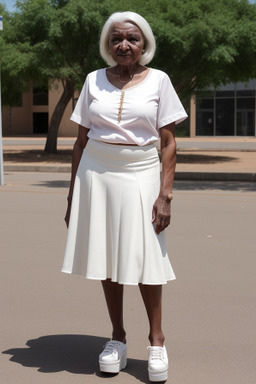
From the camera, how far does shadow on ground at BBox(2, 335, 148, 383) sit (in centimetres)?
435

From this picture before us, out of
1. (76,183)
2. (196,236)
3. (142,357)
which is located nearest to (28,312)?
(142,357)

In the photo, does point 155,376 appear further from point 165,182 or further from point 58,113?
point 58,113

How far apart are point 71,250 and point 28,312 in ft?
5.23

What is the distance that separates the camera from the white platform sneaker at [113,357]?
4.21m

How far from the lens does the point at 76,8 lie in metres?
26.4

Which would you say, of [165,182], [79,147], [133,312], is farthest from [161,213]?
[133,312]

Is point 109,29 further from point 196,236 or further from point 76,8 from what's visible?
point 76,8

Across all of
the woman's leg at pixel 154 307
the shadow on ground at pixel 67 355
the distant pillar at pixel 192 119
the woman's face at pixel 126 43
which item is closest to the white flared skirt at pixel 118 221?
the woman's leg at pixel 154 307

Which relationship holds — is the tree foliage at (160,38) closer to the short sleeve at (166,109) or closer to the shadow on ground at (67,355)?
the shadow on ground at (67,355)

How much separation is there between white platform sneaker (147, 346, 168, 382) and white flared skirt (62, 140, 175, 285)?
0.41 metres

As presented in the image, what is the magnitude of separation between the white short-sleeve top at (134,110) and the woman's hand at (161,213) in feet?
1.04

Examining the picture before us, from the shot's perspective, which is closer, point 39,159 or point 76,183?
point 76,183

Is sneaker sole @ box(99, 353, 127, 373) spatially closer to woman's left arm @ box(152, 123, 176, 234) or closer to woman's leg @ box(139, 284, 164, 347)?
woman's leg @ box(139, 284, 164, 347)

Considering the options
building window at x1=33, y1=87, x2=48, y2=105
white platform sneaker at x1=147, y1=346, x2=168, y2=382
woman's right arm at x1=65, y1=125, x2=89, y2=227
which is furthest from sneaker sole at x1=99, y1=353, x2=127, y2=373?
building window at x1=33, y1=87, x2=48, y2=105
